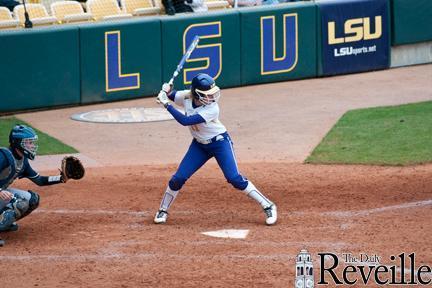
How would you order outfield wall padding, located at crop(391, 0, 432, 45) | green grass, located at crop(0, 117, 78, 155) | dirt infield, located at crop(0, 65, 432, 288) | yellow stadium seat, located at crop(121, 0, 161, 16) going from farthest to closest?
1. outfield wall padding, located at crop(391, 0, 432, 45)
2. yellow stadium seat, located at crop(121, 0, 161, 16)
3. green grass, located at crop(0, 117, 78, 155)
4. dirt infield, located at crop(0, 65, 432, 288)

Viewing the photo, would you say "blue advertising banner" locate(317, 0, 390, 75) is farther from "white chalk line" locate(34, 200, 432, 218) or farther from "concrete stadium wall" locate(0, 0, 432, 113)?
"white chalk line" locate(34, 200, 432, 218)

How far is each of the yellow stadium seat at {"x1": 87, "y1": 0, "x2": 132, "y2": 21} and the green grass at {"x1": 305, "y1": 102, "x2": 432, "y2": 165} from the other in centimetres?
462

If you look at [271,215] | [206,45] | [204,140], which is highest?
[206,45]

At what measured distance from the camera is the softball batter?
10648mm

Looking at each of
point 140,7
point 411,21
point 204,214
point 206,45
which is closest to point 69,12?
point 140,7

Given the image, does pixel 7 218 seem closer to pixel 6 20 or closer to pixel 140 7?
pixel 6 20

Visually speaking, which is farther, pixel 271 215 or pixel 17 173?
pixel 271 215

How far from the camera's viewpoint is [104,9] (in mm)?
18656

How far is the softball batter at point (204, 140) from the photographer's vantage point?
419 inches

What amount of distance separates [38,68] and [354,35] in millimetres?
6581

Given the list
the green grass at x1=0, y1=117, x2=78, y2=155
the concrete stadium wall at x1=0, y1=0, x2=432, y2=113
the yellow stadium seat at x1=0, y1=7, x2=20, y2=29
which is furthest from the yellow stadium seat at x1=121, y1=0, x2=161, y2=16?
the green grass at x1=0, y1=117, x2=78, y2=155

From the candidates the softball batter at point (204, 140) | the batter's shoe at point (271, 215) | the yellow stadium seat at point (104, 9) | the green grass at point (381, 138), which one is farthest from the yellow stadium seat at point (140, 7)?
the batter's shoe at point (271, 215)

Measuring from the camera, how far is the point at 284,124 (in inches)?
646

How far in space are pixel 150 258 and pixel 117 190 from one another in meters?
2.86
